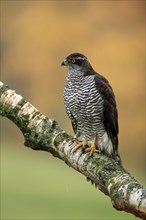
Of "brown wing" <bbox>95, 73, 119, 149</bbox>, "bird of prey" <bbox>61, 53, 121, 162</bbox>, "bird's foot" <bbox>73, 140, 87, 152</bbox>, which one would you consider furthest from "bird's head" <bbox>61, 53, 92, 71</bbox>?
"bird's foot" <bbox>73, 140, 87, 152</bbox>

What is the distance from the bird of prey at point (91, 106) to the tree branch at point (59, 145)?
0.43m

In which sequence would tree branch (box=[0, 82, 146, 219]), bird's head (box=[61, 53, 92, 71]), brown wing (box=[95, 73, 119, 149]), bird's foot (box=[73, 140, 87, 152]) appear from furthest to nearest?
bird's head (box=[61, 53, 92, 71])
brown wing (box=[95, 73, 119, 149])
bird's foot (box=[73, 140, 87, 152])
tree branch (box=[0, 82, 146, 219])

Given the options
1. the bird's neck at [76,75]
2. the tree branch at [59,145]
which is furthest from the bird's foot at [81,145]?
the bird's neck at [76,75]

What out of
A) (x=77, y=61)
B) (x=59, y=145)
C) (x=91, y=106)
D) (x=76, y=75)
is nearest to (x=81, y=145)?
(x=59, y=145)

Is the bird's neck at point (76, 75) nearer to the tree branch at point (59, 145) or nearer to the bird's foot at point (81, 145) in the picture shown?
the bird's foot at point (81, 145)

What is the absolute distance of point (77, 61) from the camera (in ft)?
18.9

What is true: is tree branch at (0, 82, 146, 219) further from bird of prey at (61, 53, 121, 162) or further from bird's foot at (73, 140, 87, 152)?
bird of prey at (61, 53, 121, 162)

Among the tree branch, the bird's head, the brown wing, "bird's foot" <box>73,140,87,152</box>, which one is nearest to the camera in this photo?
the tree branch

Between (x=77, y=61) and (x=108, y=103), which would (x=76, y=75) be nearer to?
(x=77, y=61)

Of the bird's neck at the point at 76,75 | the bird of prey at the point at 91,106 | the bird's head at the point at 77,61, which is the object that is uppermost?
the bird's head at the point at 77,61

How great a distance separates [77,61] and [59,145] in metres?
0.92

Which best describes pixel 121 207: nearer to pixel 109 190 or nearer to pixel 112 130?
pixel 109 190

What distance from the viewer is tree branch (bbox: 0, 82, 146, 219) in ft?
15.0

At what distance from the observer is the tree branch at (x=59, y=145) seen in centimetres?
459
